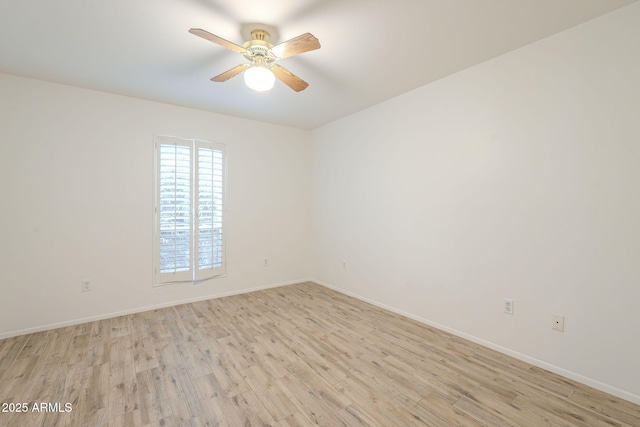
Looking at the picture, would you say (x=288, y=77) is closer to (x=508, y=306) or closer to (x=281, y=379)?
(x=281, y=379)

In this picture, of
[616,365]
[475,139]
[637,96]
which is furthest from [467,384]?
[637,96]

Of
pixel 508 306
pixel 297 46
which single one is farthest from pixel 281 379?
pixel 297 46

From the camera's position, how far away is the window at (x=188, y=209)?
138 inches

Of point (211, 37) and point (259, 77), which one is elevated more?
point (211, 37)

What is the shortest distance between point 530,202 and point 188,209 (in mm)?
3765

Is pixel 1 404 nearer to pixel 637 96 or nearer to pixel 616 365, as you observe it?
pixel 616 365

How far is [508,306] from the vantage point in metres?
2.38

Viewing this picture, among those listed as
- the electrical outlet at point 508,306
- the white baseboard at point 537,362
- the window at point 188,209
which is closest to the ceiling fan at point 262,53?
the window at point 188,209

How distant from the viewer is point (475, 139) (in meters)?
2.61

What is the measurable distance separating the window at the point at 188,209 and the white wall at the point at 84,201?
0.36ft

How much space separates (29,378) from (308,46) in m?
3.14

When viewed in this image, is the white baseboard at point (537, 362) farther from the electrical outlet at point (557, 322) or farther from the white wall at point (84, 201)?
the white wall at point (84, 201)

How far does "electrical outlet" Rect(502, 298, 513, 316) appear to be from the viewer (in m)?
2.36

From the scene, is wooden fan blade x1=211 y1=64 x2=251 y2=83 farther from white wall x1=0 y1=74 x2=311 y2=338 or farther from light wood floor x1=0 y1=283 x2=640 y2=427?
light wood floor x1=0 y1=283 x2=640 y2=427
